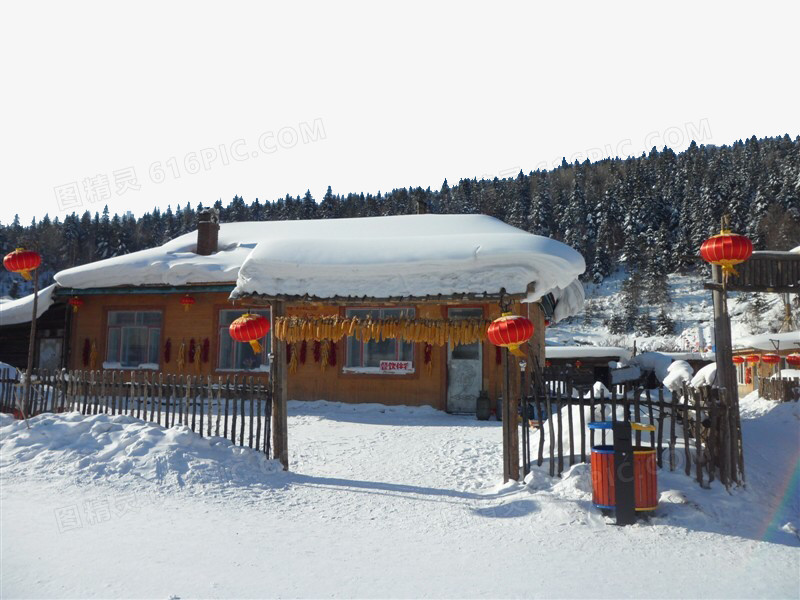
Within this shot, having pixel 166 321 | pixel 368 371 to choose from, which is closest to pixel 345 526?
pixel 368 371

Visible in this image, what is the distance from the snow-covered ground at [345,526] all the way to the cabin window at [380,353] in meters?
5.51

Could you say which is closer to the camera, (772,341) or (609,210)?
(772,341)

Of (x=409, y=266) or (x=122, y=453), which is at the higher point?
(x=409, y=266)

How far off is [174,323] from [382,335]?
10011 millimetres

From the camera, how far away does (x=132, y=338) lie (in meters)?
17.1

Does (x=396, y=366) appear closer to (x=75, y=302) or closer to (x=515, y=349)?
(x=515, y=349)

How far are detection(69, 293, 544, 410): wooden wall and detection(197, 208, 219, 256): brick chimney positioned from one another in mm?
2161

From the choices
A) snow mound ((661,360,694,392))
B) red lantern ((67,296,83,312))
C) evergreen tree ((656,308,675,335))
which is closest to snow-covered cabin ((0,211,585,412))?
red lantern ((67,296,83,312))

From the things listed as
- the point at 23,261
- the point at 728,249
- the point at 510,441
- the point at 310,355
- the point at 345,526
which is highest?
the point at 23,261

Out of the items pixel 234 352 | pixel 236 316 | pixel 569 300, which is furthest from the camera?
pixel 569 300

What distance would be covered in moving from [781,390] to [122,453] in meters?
15.9

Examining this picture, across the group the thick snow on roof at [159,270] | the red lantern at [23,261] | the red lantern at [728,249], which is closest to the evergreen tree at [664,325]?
the thick snow on roof at [159,270]

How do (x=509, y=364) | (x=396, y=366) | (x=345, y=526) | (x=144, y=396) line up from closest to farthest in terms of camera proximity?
(x=345, y=526) → (x=509, y=364) → (x=144, y=396) → (x=396, y=366)

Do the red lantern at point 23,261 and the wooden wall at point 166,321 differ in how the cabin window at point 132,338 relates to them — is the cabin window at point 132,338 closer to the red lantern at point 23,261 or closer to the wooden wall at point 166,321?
the wooden wall at point 166,321
